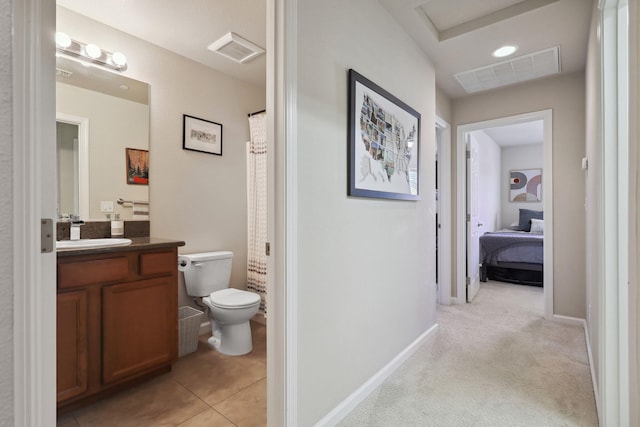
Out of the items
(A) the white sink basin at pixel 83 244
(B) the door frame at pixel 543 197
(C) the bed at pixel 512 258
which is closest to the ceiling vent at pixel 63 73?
(A) the white sink basin at pixel 83 244

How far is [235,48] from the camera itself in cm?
253

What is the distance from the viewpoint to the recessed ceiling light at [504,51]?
2.57 metres

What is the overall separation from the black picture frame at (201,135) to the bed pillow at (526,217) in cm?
593

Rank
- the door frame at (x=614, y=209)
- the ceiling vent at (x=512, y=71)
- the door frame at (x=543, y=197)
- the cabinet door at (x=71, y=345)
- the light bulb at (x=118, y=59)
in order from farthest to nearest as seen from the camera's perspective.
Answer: the door frame at (x=543, y=197) < the ceiling vent at (x=512, y=71) < the light bulb at (x=118, y=59) < the cabinet door at (x=71, y=345) < the door frame at (x=614, y=209)

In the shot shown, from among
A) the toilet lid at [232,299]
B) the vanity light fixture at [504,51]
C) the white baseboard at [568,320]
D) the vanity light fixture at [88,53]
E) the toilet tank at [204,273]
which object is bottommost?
the white baseboard at [568,320]

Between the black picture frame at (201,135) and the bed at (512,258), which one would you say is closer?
the black picture frame at (201,135)

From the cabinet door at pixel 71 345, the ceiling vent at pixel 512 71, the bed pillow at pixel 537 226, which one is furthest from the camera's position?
the bed pillow at pixel 537 226

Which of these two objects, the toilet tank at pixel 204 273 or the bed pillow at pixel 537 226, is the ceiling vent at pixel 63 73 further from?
the bed pillow at pixel 537 226

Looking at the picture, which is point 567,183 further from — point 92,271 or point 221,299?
point 92,271

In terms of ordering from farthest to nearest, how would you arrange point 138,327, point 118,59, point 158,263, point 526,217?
1. point 526,217
2. point 118,59
3. point 158,263
4. point 138,327

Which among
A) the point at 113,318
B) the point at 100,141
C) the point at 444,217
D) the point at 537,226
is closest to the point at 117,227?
the point at 100,141

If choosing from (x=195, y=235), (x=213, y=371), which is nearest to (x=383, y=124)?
(x=195, y=235)

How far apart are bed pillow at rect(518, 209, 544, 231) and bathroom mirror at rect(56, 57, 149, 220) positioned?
6517 millimetres

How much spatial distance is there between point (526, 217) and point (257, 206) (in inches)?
227
